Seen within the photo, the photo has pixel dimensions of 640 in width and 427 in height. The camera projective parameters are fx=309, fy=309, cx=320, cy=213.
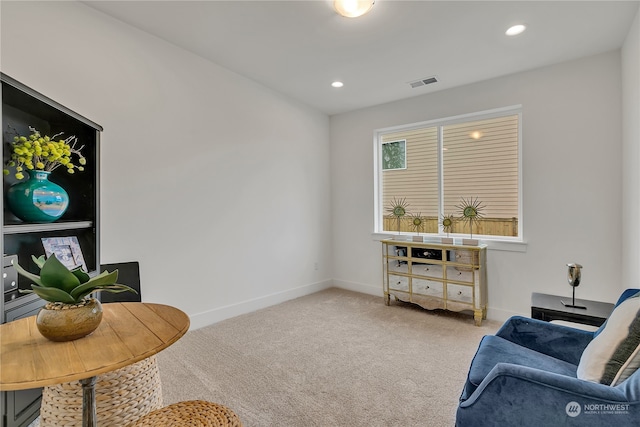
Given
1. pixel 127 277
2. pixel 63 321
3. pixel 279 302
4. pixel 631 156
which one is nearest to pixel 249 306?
pixel 279 302

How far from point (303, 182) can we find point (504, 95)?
2612 millimetres

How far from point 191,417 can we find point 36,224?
135 centimetres

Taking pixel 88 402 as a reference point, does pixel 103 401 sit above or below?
below

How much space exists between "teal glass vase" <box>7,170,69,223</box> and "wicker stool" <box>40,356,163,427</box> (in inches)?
36.2

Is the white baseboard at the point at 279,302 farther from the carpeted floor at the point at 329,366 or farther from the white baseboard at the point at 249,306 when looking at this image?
the carpeted floor at the point at 329,366

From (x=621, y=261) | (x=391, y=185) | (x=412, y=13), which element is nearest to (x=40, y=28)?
(x=412, y=13)

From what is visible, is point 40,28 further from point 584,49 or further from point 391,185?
point 584,49

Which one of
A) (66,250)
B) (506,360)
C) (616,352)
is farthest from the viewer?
(66,250)

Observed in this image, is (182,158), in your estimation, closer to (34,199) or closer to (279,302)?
(34,199)

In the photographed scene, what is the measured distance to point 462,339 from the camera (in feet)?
9.44

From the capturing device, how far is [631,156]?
245cm

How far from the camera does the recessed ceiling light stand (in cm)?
246

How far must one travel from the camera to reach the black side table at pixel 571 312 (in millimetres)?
2073

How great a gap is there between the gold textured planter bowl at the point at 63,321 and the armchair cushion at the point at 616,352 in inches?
76.0
